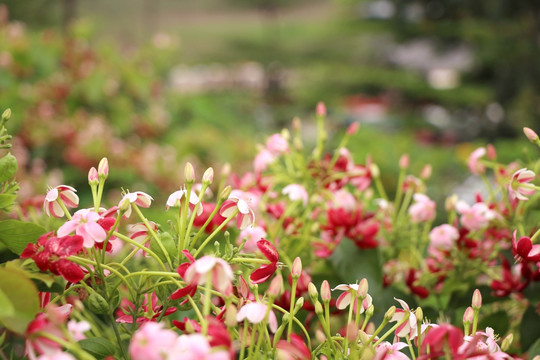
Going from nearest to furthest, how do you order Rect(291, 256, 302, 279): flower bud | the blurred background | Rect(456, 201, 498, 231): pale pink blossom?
Rect(291, 256, 302, 279): flower bud < Rect(456, 201, 498, 231): pale pink blossom < the blurred background

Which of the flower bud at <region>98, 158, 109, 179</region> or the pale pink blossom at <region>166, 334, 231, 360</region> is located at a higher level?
the flower bud at <region>98, 158, 109, 179</region>

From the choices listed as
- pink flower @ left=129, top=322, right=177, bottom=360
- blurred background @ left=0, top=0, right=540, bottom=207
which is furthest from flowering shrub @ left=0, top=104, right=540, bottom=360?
blurred background @ left=0, top=0, right=540, bottom=207

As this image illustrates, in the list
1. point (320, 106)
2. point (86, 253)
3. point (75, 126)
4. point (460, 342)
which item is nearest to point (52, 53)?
point (75, 126)

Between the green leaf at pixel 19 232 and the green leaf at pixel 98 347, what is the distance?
0.07 metres

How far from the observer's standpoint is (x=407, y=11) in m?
3.00

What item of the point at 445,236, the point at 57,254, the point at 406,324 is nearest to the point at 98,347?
the point at 57,254

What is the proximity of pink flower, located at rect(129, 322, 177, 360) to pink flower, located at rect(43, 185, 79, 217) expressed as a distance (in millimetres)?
146

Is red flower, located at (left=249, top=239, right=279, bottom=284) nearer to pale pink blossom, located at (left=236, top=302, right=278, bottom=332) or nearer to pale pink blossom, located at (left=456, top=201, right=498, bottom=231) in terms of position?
pale pink blossom, located at (left=236, top=302, right=278, bottom=332)

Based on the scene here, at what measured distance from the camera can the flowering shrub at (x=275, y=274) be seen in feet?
0.85

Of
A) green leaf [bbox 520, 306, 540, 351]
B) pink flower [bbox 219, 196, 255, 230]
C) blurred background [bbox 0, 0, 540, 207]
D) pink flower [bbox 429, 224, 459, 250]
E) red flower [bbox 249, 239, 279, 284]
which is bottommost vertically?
blurred background [bbox 0, 0, 540, 207]

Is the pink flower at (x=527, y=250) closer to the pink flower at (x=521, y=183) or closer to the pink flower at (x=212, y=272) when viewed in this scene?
the pink flower at (x=521, y=183)

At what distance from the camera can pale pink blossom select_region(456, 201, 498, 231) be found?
0.44m

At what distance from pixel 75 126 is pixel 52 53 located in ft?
1.18

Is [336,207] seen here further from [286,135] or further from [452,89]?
[452,89]
